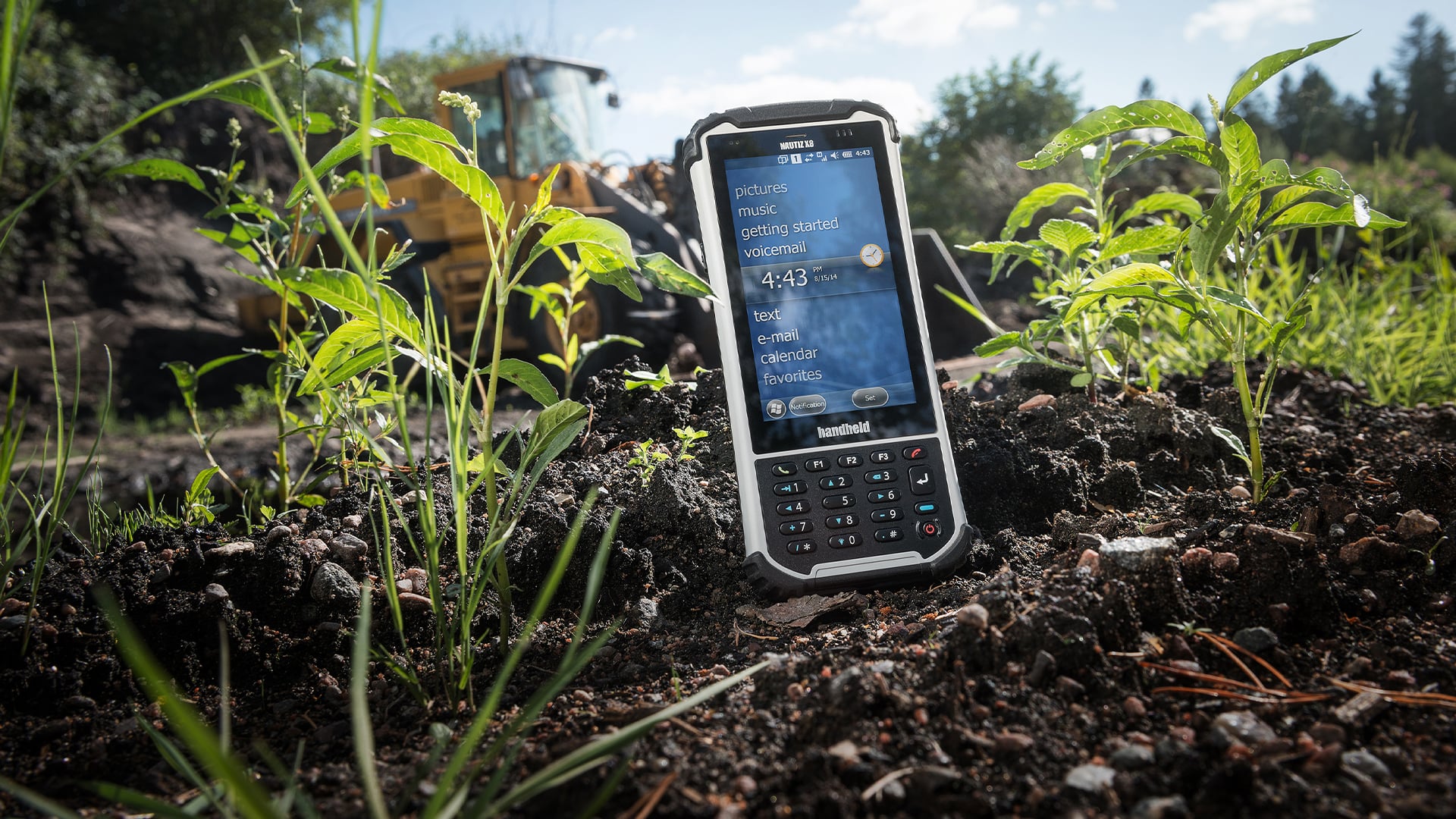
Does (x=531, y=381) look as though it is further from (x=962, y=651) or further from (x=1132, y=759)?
(x=1132, y=759)

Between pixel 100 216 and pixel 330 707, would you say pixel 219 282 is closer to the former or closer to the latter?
pixel 100 216

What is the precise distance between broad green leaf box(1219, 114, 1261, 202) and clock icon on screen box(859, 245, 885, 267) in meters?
0.56

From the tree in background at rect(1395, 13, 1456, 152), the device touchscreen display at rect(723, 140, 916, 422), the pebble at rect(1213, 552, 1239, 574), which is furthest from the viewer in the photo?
the tree in background at rect(1395, 13, 1456, 152)

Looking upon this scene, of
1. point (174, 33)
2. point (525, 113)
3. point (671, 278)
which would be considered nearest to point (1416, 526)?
point (671, 278)

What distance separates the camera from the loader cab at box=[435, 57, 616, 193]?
21.2 feet

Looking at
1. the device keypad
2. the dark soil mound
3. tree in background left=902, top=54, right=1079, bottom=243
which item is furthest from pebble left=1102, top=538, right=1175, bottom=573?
tree in background left=902, top=54, right=1079, bottom=243

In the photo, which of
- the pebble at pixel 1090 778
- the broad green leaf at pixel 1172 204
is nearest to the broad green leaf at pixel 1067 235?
the broad green leaf at pixel 1172 204

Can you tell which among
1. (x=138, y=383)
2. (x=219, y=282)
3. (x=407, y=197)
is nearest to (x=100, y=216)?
(x=219, y=282)

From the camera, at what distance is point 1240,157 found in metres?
1.27

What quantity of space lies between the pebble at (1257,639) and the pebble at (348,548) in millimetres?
1263

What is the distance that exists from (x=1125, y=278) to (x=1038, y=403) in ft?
1.75

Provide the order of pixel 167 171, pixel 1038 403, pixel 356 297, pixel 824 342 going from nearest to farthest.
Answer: pixel 356 297
pixel 167 171
pixel 824 342
pixel 1038 403

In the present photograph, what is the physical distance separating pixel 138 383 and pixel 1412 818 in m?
11.5

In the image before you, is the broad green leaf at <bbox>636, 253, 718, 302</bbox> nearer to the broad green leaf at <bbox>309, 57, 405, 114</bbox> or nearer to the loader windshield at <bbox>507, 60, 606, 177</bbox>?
the broad green leaf at <bbox>309, 57, 405, 114</bbox>
